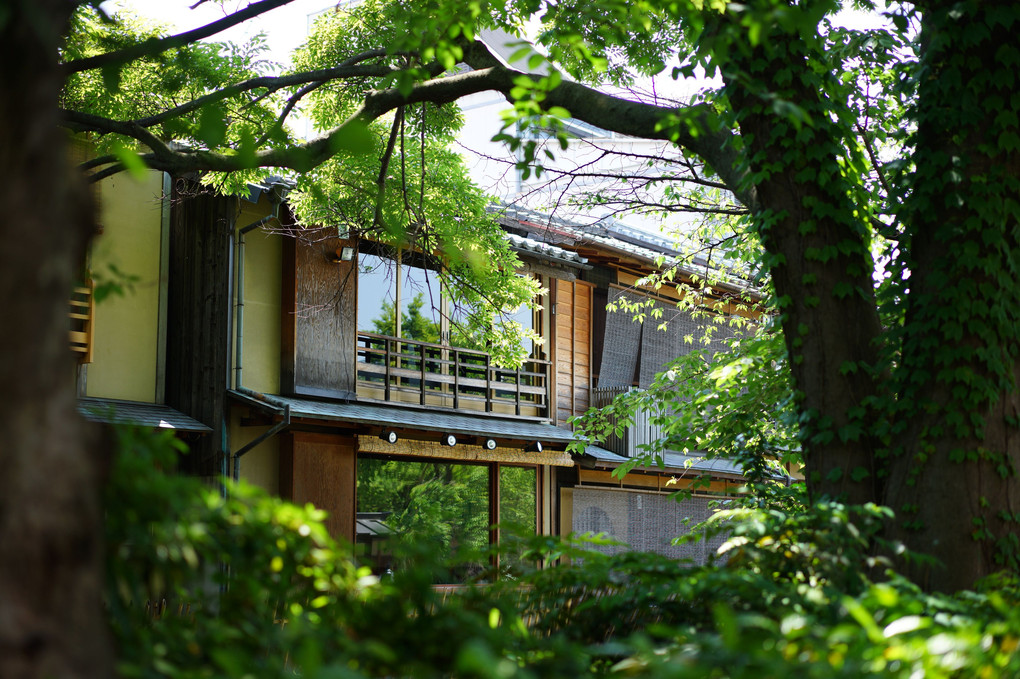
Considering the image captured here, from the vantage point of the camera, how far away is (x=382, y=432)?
12.3m

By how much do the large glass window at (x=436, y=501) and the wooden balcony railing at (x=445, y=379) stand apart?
93cm

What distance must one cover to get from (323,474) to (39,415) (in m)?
10.4

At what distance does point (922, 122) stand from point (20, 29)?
15.4 feet

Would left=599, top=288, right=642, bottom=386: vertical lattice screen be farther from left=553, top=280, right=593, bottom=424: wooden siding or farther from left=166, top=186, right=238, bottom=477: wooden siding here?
left=166, top=186, right=238, bottom=477: wooden siding

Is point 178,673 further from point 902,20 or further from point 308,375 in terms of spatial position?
point 308,375

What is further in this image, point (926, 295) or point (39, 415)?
point (926, 295)

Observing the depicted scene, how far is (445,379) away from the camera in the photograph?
13742 mm

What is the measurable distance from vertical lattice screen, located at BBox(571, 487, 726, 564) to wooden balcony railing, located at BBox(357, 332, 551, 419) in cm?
167

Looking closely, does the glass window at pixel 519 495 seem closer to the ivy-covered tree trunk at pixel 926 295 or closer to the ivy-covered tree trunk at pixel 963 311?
the ivy-covered tree trunk at pixel 926 295

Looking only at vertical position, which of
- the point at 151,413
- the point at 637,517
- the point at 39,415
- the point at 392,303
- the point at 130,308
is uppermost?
the point at 392,303

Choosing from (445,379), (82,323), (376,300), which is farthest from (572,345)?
(82,323)

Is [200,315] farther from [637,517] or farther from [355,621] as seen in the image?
[355,621]

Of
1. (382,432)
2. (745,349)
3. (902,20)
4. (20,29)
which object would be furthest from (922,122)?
(382,432)

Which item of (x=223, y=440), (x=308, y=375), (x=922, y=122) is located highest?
(x=922, y=122)
